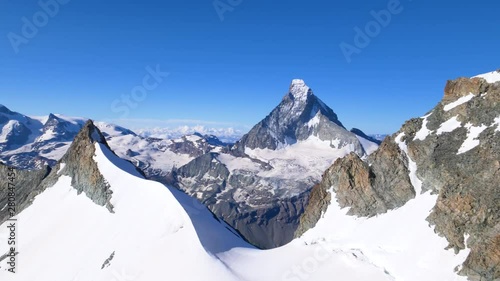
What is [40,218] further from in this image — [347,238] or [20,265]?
[347,238]

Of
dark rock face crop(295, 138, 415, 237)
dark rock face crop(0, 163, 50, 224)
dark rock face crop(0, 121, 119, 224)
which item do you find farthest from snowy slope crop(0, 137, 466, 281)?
dark rock face crop(0, 163, 50, 224)

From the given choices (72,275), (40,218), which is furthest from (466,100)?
(40,218)

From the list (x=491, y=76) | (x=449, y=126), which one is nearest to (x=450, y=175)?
(x=449, y=126)

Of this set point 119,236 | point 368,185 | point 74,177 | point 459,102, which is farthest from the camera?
point 74,177

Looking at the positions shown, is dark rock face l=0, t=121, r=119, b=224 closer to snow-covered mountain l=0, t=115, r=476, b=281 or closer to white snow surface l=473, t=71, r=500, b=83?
snow-covered mountain l=0, t=115, r=476, b=281

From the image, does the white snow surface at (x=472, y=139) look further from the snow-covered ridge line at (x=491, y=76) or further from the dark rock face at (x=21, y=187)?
the dark rock face at (x=21, y=187)

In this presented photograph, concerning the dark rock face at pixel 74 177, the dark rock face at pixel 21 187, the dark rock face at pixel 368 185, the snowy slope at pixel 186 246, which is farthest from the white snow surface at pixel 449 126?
the dark rock face at pixel 21 187

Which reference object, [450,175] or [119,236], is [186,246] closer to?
[119,236]
